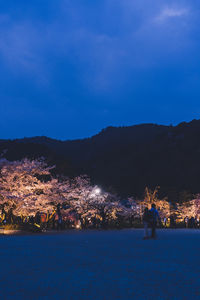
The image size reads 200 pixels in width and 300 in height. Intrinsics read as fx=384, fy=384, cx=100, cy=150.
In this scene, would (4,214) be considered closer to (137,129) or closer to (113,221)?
(113,221)

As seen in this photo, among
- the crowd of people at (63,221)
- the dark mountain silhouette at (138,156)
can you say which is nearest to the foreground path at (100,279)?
the crowd of people at (63,221)

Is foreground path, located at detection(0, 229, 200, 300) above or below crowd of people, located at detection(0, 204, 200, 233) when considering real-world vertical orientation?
below

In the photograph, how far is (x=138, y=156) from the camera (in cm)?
8538

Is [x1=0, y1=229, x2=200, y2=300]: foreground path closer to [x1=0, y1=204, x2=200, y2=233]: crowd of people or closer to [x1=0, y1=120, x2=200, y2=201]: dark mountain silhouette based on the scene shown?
[x1=0, y1=204, x2=200, y2=233]: crowd of people

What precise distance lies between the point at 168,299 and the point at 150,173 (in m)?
76.1

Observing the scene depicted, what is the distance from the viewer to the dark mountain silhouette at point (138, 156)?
72.2m

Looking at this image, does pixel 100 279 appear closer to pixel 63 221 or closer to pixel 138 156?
pixel 63 221

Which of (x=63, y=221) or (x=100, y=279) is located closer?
(x=100, y=279)

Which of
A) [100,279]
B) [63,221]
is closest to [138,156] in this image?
[63,221]

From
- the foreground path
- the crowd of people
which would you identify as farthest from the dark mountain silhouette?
the foreground path

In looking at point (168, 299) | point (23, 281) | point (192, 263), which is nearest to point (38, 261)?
point (23, 281)

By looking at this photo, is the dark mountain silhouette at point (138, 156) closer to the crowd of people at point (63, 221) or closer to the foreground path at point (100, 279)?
the crowd of people at point (63, 221)

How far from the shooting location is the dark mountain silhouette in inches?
2844

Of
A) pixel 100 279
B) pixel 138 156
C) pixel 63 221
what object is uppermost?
pixel 138 156
